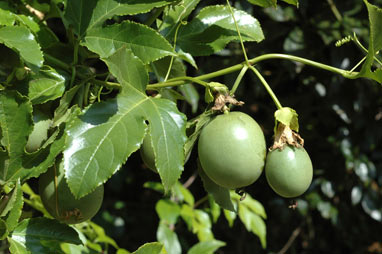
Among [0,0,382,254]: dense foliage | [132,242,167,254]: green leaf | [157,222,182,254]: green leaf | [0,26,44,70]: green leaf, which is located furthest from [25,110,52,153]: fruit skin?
[157,222,182,254]: green leaf

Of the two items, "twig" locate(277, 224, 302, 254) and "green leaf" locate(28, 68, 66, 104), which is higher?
"green leaf" locate(28, 68, 66, 104)

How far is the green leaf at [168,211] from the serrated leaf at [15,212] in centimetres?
89

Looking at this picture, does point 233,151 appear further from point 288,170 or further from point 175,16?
point 175,16

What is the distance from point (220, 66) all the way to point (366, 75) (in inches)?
44.8

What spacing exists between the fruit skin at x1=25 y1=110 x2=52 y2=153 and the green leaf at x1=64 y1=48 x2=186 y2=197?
0.13m

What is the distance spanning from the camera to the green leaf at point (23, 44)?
2.34 feet

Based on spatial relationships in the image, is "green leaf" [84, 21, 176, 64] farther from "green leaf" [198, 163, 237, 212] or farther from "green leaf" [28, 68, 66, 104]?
"green leaf" [198, 163, 237, 212]

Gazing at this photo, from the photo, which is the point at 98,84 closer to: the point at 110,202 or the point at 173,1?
the point at 173,1

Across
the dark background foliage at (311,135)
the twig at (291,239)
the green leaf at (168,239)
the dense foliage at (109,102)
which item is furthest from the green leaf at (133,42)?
the twig at (291,239)

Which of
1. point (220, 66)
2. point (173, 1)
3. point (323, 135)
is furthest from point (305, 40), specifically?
point (173, 1)

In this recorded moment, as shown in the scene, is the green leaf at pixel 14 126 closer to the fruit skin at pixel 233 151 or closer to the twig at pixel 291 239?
the fruit skin at pixel 233 151

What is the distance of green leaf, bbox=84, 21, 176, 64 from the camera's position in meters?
0.77

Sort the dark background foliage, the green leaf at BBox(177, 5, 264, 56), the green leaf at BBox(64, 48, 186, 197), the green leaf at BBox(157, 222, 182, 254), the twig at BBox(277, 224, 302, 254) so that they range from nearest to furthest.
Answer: the green leaf at BBox(64, 48, 186, 197) < the green leaf at BBox(177, 5, 264, 56) < the green leaf at BBox(157, 222, 182, 254) < the dark background foliage < the twig at BBox(277, 224, 302, 254)

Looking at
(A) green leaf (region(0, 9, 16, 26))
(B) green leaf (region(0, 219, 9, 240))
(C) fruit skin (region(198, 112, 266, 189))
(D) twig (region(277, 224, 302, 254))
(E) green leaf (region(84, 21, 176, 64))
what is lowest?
(D) twig (region(277, 224, 302, 254))
